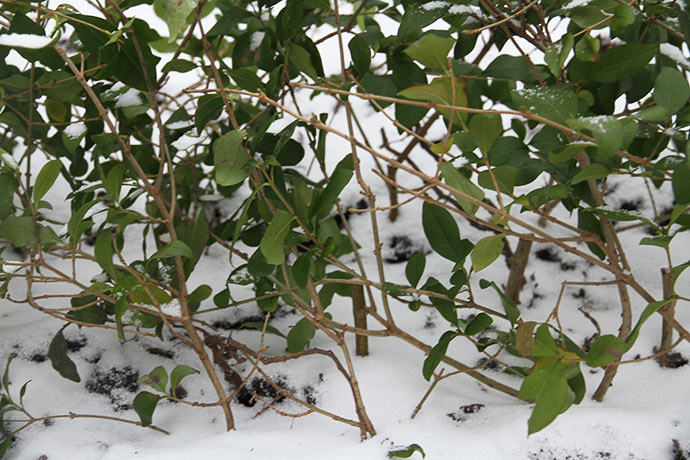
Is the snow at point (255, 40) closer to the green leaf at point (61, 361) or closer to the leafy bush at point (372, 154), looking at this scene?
the leafy bush at point (372, 154)

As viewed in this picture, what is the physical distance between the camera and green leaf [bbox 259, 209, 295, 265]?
2.18 feet

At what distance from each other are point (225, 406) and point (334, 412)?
15 centimetres

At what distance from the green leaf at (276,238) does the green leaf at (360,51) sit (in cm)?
25

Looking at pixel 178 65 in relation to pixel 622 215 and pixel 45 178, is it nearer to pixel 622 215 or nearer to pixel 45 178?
pixel 45 178

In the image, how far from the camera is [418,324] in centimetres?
104

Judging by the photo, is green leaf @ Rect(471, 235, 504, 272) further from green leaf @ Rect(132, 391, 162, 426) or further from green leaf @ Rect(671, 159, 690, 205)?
green leaf @ Rect(132, 391, 162, 426)

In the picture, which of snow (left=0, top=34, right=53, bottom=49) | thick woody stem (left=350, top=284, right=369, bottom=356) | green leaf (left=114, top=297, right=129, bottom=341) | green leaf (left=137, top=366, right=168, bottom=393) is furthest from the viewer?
thick woody stem (left=350, top=284, right=369, bottom=356)

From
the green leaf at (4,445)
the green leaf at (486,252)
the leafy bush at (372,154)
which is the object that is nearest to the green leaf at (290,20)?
the leafy bush at (372,154)

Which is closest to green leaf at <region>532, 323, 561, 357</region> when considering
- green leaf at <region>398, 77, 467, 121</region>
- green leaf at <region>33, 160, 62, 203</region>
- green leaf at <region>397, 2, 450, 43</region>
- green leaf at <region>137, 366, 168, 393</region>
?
green leaf at <region>398, 77, 467, 121</region>

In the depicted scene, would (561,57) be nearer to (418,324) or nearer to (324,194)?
(324,194)

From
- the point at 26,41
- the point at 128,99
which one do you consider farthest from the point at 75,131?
the point at 26,41

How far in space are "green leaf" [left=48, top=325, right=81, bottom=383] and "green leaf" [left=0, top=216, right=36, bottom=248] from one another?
0.62 feet

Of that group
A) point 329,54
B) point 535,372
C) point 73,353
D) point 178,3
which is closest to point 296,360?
point 73,353

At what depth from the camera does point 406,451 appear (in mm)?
730
